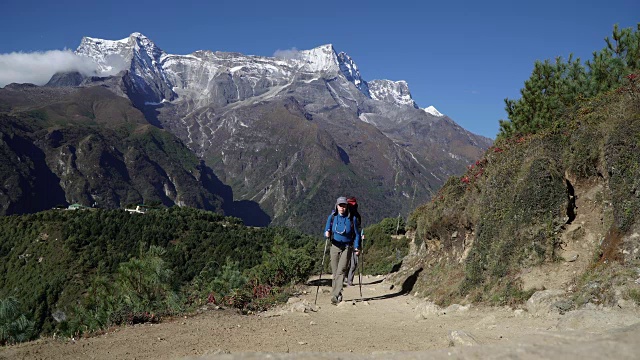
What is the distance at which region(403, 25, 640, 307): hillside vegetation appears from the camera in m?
8.59

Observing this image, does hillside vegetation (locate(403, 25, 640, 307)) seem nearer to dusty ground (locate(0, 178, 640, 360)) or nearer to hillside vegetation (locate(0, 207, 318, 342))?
dusty ground (locate(0, 178, 640, 360))

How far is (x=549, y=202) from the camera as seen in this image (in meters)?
10.7

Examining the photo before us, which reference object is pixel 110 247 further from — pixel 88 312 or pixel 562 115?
pixel 562 115

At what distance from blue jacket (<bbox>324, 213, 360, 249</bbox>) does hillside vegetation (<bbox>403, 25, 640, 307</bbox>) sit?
2.73m

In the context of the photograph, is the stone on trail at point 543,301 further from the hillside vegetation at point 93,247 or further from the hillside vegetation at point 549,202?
the hillside vegetation at point 93,247

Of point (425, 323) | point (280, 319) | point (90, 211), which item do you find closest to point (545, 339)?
point (425, 323)

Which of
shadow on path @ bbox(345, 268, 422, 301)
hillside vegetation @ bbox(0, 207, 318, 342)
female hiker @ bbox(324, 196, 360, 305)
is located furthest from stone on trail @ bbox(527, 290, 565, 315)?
hillside vegetation @ bbox(0, 207, 318, 342)

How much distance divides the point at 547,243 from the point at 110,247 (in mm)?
92316

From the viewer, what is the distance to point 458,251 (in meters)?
15.3

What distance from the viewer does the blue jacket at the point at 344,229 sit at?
1174 centimetres

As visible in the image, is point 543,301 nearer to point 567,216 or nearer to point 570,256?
point 570,256

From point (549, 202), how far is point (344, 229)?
16.4ft

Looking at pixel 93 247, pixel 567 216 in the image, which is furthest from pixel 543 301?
pixel 93 247

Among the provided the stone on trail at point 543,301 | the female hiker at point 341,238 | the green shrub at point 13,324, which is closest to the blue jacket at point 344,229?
the female hiker at point 341,238
